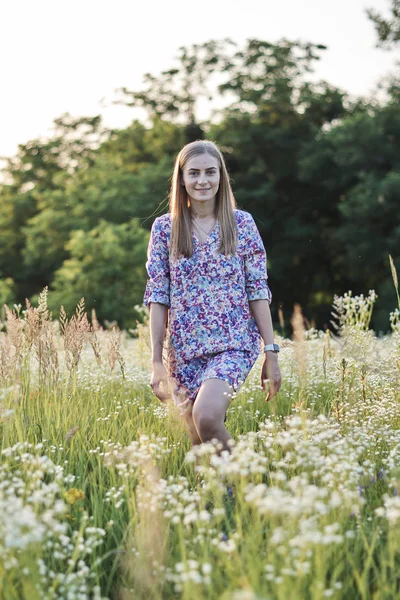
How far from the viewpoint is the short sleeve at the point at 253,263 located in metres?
4.37

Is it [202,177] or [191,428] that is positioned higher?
[202,177]

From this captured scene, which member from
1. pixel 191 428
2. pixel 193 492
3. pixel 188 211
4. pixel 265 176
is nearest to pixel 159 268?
pixel 188 211

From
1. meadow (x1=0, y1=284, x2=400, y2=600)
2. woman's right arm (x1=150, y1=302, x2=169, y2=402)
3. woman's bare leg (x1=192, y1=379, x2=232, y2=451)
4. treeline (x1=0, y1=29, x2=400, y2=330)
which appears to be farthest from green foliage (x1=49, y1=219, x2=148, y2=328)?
woman's bare leg (x1=192, y1=379, x2=232, y2=451)

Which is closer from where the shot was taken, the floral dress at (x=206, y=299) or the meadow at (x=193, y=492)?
the meadow at (x=193, y=492)

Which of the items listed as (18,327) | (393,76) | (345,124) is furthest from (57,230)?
(18,327)

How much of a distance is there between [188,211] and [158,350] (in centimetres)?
93

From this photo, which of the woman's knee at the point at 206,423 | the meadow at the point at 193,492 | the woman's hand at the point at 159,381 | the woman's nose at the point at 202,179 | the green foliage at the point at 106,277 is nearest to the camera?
the meadow at the point at 193,492

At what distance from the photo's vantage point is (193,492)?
3.14m

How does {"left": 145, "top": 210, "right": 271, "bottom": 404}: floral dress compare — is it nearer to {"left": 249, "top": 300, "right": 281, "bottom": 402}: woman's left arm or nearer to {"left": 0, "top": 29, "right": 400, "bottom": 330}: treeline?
{"left": 249, "top": 300, "right": 281, "bottom": 402}: woman's left arm

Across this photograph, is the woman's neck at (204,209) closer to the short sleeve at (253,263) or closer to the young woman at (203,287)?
the young woman at (203,287)

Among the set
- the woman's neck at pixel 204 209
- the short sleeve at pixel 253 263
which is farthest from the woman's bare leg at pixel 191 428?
the woman's neck at pixel 204 209

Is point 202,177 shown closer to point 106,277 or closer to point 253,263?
point 253,263

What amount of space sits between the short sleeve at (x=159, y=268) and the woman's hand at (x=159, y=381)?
18.1 inches

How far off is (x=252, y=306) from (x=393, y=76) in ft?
73.3
